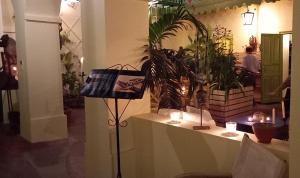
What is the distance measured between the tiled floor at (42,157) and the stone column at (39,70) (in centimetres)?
30

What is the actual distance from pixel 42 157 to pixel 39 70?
1.62m

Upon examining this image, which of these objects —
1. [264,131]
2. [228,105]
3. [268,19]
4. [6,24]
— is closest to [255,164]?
[264,131]

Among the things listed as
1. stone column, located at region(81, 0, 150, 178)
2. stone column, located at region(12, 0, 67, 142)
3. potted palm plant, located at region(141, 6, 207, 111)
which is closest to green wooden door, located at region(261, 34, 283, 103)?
stone column, located at region(12, 0, 67, 142)

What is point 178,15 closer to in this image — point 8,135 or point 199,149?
point 199,149

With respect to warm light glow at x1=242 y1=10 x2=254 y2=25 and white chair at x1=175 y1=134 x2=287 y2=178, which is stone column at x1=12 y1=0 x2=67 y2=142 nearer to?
white chair at x1=175 y1=134 x2=287 y2=178

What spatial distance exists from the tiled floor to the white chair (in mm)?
2256

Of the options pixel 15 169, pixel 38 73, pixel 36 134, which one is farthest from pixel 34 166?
pixel 38 73

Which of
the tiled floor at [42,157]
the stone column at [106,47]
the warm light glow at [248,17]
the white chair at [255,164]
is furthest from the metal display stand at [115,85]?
the warm light glow at [248,17]

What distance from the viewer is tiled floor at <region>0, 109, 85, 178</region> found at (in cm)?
403

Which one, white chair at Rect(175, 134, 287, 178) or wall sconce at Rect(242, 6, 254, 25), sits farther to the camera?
wall sconce at Rect(242, 6, 254, 25)

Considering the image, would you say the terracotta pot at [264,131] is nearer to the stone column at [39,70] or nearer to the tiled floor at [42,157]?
the tiled floor at [42,157]

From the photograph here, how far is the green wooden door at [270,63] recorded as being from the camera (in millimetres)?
8289

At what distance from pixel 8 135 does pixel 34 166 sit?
203 centimetres

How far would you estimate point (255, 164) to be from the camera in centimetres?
205
